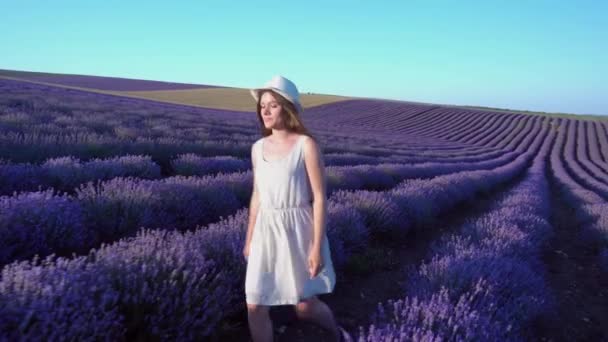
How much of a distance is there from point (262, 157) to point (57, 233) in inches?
65.1

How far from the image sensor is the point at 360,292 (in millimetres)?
3229

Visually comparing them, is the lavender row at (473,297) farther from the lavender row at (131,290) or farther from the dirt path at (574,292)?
the lavender row at (131,290)

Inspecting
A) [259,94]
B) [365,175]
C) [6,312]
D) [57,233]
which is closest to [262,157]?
[259,94]

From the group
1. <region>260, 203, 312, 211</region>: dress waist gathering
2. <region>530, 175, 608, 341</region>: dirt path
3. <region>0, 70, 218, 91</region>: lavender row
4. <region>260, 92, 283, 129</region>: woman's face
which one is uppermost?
<region>0, 70, 218, 91</region>: lavender row

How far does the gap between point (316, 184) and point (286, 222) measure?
0.89ft

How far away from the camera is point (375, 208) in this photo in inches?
177

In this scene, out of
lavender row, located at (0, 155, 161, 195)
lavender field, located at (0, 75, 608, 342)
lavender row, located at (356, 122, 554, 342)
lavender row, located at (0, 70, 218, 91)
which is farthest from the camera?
lavender row, located at (0, 70, 218, 91)

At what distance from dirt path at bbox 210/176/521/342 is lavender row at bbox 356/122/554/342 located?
193mm

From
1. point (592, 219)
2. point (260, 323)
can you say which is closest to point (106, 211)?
point (260, 323)

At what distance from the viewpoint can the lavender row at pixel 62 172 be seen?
12.0 feet

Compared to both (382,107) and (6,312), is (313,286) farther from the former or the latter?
(382,107)

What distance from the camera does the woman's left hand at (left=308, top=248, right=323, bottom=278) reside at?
6.38 feet

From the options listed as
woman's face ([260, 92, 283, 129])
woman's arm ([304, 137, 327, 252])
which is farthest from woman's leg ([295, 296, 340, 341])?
woman's face ([260, 92, 283, 129])

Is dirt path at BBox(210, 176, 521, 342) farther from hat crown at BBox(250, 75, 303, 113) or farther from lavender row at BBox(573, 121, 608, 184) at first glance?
lavender row at BBox(573, 121, 608, 184)
